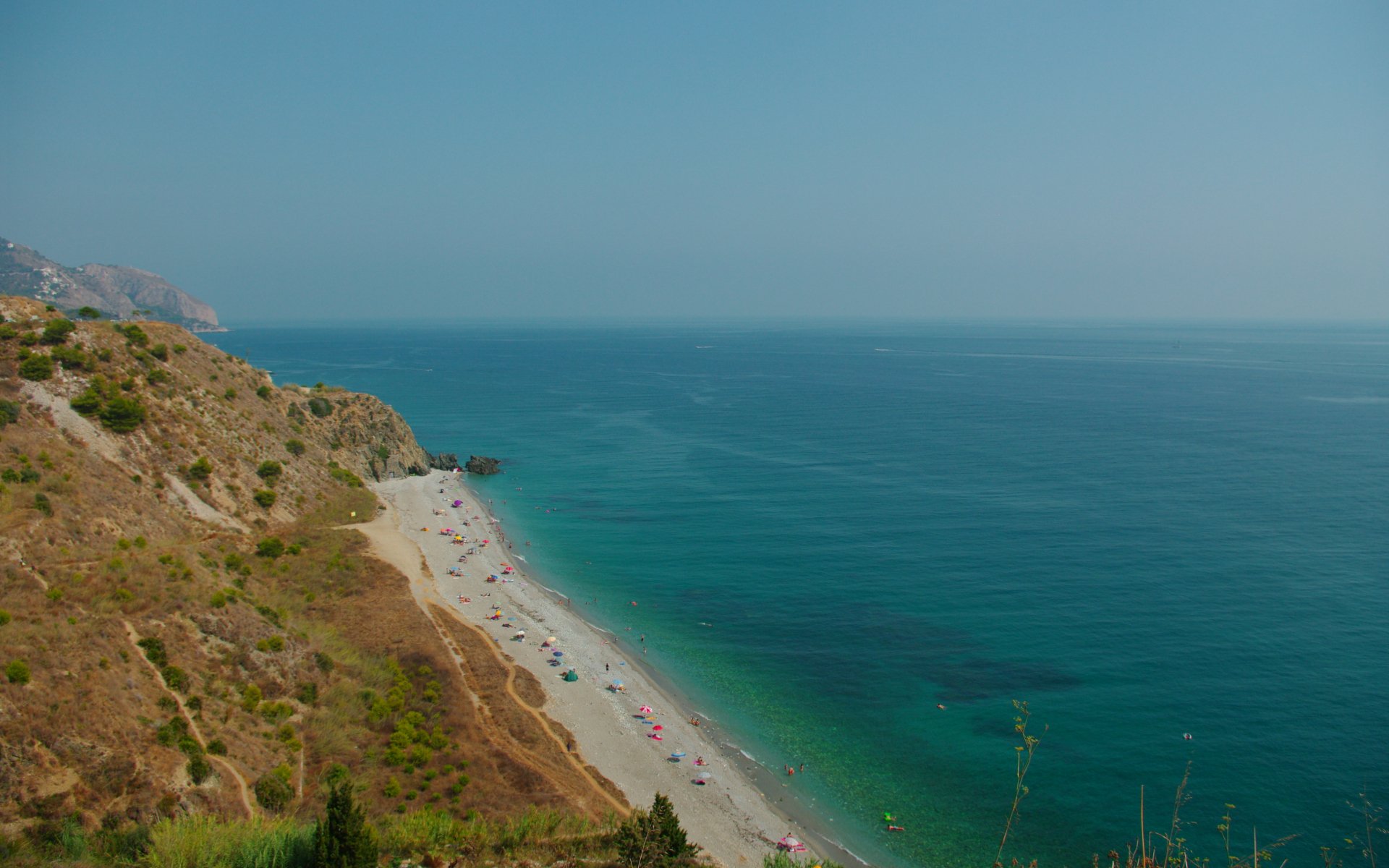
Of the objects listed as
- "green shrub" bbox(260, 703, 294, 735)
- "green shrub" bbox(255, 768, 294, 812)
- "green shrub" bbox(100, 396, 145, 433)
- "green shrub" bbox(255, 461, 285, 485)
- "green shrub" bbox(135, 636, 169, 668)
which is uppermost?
"green shrub" bbox(100, 396, 145, 433)

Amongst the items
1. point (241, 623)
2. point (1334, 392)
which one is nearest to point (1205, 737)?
point (241, 623)

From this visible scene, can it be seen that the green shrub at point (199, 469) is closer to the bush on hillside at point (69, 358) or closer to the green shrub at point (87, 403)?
the green shrub at point (87, 403)

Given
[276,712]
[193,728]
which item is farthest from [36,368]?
[193,728]

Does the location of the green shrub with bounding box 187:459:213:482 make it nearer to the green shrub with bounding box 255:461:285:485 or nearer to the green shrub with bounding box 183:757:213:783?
the green shrub with bounding box 255:461:285:485

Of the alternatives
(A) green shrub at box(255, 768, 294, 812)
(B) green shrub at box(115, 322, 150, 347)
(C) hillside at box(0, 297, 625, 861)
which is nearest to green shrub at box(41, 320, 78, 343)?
(C) hillside at box(0, 297, 625, 861)

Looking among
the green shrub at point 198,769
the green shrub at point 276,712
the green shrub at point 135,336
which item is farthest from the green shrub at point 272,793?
the green shrub at point 135,336
